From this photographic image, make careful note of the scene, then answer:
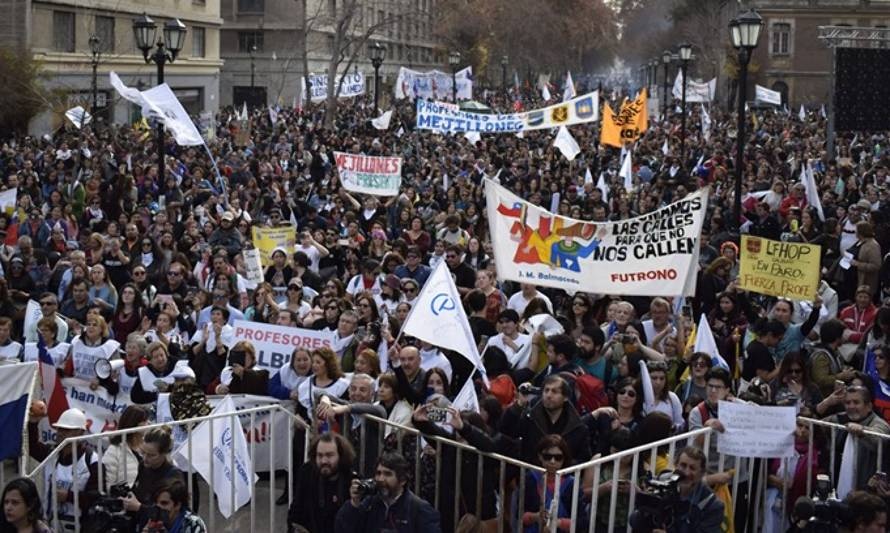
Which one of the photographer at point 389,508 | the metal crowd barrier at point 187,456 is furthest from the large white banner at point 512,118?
the photographer at point 389,508

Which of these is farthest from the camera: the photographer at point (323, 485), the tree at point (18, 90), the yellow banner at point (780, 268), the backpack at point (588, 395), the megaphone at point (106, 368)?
the tree at point (18, 90)

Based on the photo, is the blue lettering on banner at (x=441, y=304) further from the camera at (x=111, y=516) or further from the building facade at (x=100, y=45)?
the building facade at (x=100, y=45)

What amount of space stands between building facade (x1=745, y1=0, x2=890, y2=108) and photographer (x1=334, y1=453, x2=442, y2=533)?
74.4 metres

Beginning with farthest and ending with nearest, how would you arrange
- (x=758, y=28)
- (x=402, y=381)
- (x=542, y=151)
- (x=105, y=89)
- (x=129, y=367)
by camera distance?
(x=105, y=89), (x=542, y=151), (x=758, y=28), (x=129, y=367), (x=402, y=381)

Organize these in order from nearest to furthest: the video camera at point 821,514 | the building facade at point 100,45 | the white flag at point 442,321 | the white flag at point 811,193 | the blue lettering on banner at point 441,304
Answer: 1. the video camera at point 821,514
2. the white flag at point 442,321
3. the blue lettering on banner at point 441,304
4. the white flag at point 811,193
5. the building facade at point 100,45

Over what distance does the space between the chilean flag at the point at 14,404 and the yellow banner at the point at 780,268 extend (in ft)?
21.2

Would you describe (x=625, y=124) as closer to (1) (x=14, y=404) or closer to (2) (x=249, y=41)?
(1) (x=14, y=404)

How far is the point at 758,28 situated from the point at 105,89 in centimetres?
3151

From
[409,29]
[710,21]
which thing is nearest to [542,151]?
[710,21]

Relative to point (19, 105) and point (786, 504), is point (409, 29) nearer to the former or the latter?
point (19, 105)

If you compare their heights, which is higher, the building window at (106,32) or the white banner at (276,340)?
the building window at (106,32)

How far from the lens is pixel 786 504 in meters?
8.09

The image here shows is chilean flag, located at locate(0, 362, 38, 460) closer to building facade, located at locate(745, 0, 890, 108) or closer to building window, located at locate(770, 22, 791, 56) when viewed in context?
building facade, located at locate(745, 0, 890, 108)

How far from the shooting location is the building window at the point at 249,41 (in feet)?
238
